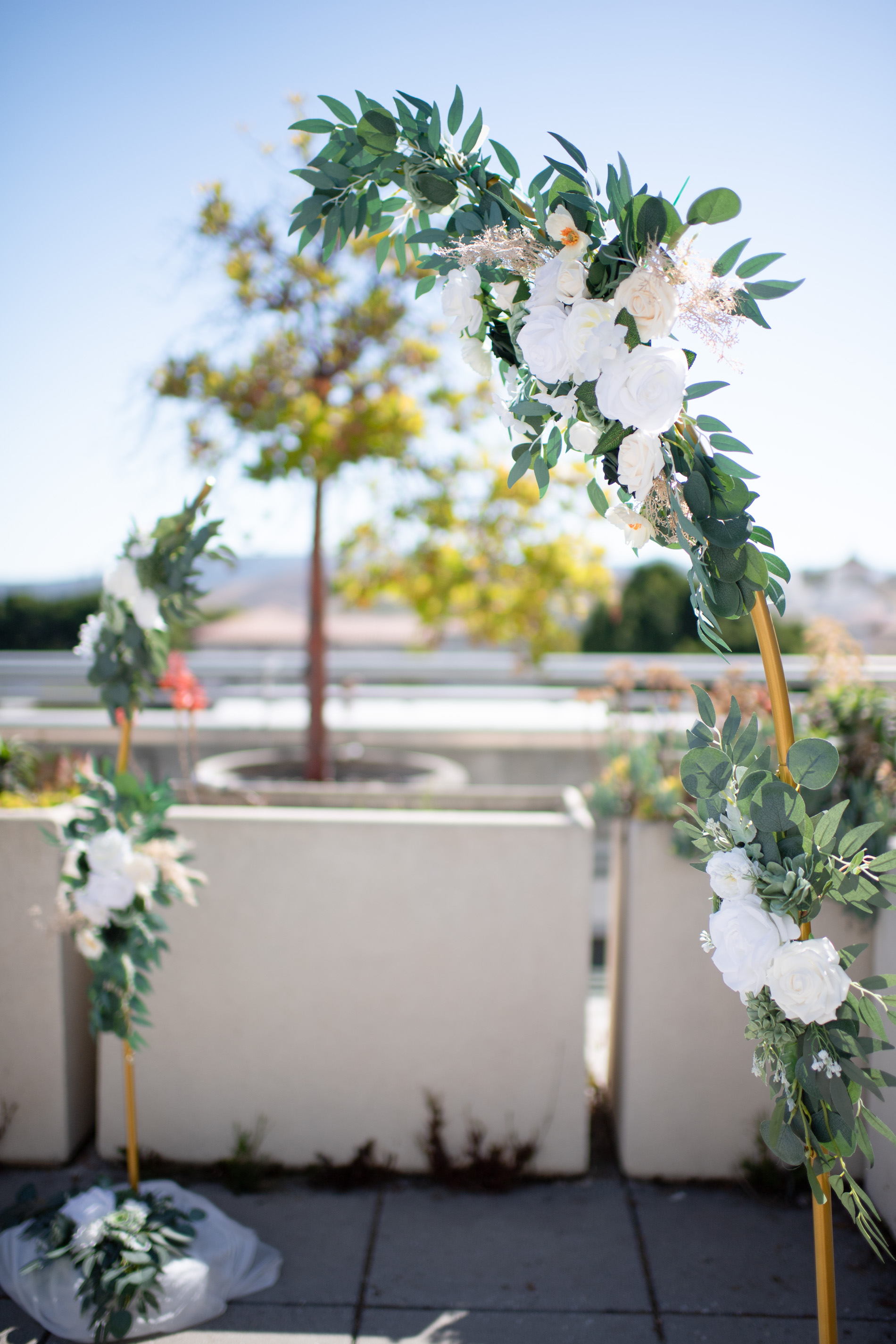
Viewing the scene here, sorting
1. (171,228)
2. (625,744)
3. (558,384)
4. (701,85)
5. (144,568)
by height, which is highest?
(171,228)

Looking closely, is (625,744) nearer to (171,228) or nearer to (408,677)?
(171,228)

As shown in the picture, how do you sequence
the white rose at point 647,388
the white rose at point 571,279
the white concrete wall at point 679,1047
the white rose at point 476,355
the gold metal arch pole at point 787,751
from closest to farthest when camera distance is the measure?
1. the white rose at point 647,388
2. the white rose at point 571,279
3. the gold metal arch pole at point 787,751
4. the white rose at point 476,355
5. the white concrete wall at point 679,1047

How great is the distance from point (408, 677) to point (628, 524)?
861 cm

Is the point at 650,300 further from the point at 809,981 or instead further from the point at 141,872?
the point at 141,872

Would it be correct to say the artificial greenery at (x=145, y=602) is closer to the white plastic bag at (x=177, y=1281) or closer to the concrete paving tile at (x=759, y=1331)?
the white plastic bag at (x=177, y=1281)

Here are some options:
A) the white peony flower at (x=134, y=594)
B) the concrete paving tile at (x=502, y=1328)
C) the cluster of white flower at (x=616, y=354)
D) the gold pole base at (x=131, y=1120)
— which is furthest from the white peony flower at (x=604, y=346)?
the concrete paving tile at (x=502, y=1328)

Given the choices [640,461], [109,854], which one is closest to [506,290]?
[640,461]

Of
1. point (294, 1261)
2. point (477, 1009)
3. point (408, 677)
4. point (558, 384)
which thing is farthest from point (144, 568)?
point (408, 677)

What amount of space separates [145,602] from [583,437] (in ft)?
3.97

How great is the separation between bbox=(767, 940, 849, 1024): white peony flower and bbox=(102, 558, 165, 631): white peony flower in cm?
159

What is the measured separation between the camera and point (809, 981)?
1.22 m

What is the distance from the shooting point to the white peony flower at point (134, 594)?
2.14m

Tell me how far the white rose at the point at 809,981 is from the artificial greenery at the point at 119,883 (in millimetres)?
1375

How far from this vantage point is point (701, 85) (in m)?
2.34
